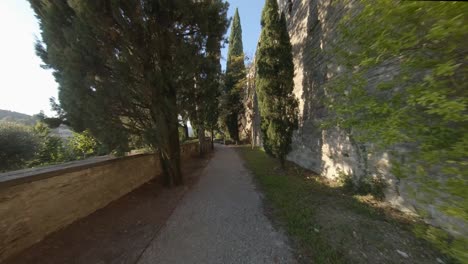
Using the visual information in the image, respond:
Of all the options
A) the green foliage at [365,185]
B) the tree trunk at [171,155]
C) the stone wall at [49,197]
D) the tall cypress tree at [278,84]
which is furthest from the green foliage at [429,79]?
the tall cypress tree at [278,84]

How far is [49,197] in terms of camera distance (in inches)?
116

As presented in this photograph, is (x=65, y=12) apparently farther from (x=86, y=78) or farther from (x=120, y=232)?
(x=120, y=232)

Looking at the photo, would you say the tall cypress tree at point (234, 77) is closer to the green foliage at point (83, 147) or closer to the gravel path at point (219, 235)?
the green foliage at point (83, 147)

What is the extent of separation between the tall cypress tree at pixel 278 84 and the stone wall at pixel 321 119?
0.80m

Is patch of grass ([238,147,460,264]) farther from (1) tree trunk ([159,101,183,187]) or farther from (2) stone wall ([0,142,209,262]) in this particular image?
(2) stone wall ([0,142,209,262])

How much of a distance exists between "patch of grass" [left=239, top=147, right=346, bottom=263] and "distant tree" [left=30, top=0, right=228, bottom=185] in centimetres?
320

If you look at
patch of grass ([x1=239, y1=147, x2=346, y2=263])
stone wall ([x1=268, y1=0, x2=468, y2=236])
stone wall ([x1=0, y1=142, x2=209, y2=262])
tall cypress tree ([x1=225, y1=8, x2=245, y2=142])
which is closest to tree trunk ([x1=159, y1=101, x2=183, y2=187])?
stone wall ([x1=0, y1=142, x2=209, y2=262])

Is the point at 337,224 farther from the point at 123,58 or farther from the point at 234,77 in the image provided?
the point at 234,77

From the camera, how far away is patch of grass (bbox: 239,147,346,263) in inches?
98.5

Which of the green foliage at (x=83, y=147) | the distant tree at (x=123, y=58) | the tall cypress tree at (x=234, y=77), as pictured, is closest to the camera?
the distant tree at (x=123, y=58)

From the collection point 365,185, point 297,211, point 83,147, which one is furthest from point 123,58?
point 83,147

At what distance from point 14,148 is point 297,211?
39.8 feet

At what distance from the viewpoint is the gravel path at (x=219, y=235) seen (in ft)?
8.19

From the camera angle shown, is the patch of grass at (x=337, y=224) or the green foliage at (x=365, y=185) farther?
the green foliage at (x=365, y=185)
